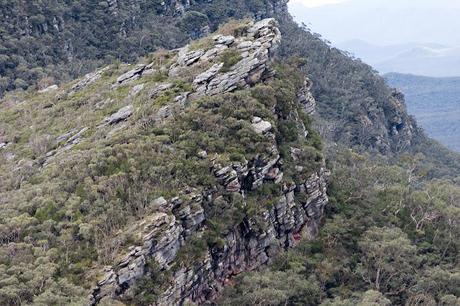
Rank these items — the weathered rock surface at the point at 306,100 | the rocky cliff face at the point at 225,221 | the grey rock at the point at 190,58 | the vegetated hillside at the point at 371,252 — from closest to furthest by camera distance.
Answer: the rocky cliff face at the point at 225,221 < the vegetated hillside at the point at 371,252 < the grey rock at the point at 190,58 < the weathered rock surface at the point at 306,100

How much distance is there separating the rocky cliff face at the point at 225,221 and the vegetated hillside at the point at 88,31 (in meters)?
25.5

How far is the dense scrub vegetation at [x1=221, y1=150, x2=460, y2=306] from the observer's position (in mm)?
29953

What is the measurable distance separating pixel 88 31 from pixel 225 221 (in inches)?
2177

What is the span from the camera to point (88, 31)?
78.9 metres

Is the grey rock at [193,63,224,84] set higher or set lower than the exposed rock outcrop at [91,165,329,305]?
higher

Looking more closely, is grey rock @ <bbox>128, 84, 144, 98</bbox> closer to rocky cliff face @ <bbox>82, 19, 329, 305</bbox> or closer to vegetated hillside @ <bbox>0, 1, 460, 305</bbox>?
vegetated hillside @ <bbox>0, 1, 460, 305</bbox>

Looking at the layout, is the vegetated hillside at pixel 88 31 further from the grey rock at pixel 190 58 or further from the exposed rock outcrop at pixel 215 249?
the exposed rock outcrop at pixel 215 249

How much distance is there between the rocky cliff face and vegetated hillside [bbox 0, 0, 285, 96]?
2553 cm

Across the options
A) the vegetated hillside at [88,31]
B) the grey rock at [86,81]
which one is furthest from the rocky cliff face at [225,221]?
the vegetated hillside at [88,31]

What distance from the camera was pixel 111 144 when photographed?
3147 cm

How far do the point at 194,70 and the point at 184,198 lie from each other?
1244cm

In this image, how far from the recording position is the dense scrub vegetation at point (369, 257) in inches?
1179

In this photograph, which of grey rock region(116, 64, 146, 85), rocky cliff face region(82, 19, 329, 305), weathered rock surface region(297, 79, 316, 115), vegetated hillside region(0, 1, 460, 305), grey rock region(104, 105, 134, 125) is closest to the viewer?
vegetated hillside region(0, 1, 460, 305)

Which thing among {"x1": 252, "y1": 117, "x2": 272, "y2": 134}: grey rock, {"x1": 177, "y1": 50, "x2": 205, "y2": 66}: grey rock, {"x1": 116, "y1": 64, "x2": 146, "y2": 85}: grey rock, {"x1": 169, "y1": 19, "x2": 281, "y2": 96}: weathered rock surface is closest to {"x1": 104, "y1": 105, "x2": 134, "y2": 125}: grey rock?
{"x1": 169, "y1": 19, "x2": 281, "y2": 96}: weathered rock surface
